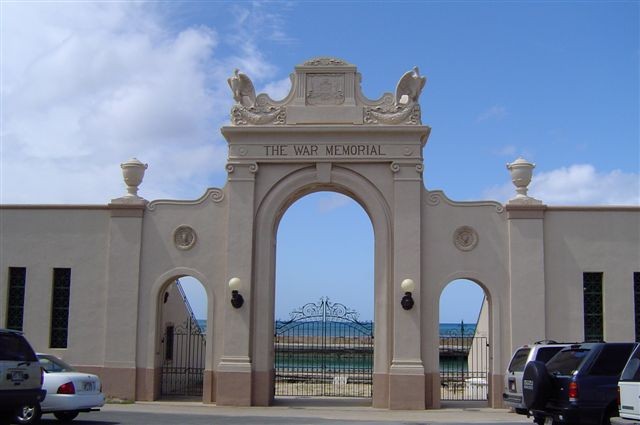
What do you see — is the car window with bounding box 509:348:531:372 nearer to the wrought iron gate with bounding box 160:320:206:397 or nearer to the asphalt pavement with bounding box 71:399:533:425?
the asphalt pavement with bounding box 71:399:533:425

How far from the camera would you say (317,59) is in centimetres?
2212

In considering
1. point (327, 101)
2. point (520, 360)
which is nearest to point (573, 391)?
point (520, 360)

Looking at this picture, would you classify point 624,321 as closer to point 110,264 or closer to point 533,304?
point 533,304

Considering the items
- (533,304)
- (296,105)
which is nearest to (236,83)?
(296,105)

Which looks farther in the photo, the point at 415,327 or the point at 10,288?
the point at 10,288

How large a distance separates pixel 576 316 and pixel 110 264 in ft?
40.1

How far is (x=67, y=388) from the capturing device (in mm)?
16188

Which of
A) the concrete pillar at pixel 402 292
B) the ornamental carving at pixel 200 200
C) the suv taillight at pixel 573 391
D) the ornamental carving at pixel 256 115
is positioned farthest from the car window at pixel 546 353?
the ornamental carving at pixel 200 200

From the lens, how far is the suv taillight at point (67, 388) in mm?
16125

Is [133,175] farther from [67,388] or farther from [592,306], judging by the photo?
[592,306]

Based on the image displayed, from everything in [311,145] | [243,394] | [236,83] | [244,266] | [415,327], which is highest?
[236,83]

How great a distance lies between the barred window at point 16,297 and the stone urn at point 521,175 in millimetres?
13299

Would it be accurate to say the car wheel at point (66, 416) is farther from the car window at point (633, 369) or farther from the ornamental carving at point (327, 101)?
the car window at point (633, 369)

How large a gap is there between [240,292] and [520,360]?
7.44 meters
